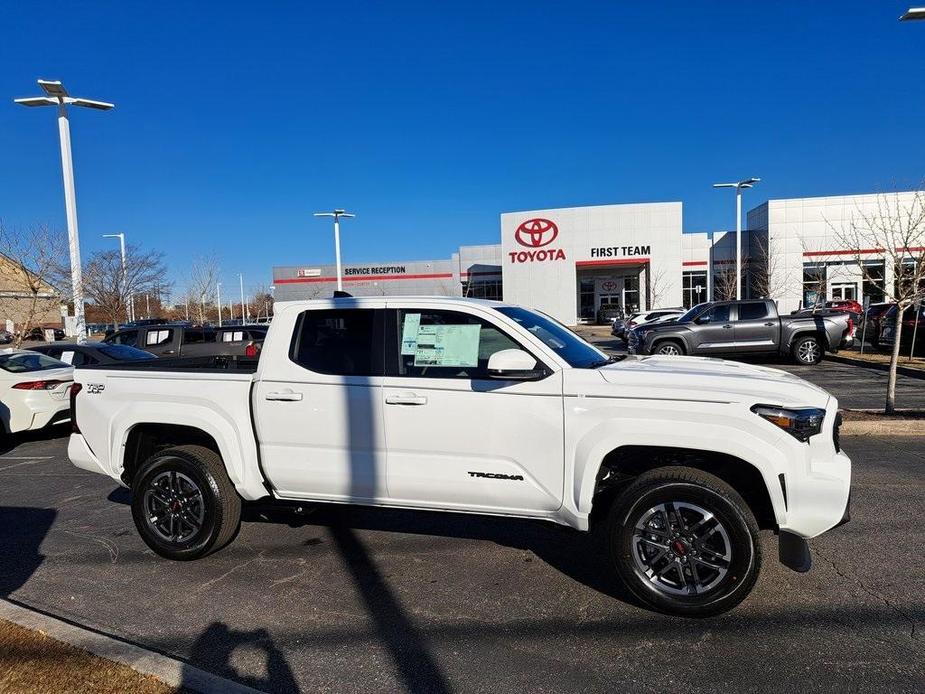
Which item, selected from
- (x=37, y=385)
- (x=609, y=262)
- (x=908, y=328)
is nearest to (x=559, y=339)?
(x=37, y=385)

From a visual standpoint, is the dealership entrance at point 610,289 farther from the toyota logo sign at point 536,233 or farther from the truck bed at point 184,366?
the truck bed at point 184,366

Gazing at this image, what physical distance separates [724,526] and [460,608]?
5.37ft

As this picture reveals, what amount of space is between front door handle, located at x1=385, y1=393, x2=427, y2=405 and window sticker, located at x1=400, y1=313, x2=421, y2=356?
316 mm

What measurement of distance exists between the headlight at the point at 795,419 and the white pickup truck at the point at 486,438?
1cm

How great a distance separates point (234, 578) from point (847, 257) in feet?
150

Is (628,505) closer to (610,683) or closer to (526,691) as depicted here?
(610,683)

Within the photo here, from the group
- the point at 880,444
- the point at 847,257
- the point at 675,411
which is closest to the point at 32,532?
the point at 675,411

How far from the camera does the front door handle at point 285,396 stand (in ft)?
13.5

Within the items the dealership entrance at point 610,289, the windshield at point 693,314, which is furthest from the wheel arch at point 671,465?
the dealership entrance at point 610,289

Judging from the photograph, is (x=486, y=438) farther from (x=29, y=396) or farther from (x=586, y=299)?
(x=586, y=299)

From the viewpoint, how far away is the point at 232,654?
3.19 meters

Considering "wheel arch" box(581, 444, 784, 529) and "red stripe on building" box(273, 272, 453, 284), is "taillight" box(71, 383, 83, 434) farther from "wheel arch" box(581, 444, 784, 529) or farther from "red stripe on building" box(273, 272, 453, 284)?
"red stripe on building" box(273, 272, 453, 284)

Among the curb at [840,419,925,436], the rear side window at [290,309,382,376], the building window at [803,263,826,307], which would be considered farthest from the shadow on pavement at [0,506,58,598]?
the building window at [803,263,826,307]

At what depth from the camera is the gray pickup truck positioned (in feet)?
52.0
